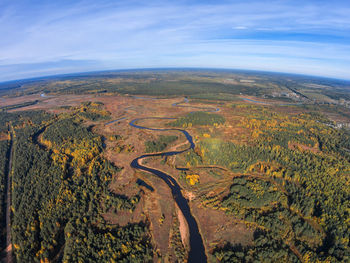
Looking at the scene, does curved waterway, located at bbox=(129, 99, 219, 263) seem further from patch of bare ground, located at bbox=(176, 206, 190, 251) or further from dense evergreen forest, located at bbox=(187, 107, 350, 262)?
dense evergreen forest, located at bbox=(187, 107, 350, 262)

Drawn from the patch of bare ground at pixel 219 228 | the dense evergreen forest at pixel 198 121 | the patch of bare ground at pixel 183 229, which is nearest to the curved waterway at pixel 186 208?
the patch of bare ground at pixel 183 229

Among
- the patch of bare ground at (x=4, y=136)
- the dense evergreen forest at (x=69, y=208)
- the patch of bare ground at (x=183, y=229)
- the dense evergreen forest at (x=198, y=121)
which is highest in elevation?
the dense evergreen forest at (x=198, y=121)

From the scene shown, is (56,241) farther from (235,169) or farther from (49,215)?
(235,169)

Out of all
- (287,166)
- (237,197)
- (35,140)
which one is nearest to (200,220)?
(237,197)

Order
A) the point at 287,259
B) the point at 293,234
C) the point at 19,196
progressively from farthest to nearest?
the point at 19,196 → the point at 293,234 → the point at 287,259

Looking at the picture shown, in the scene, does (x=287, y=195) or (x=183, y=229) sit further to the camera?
(x=287, y=195)

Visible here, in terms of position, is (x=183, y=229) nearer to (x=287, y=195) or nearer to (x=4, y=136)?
(x=287, y=195)

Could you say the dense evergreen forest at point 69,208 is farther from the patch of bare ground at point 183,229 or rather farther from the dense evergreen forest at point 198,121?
the dense evergreen forest at point 198,121

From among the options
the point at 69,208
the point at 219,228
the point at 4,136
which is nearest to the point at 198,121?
the point at 219,228
